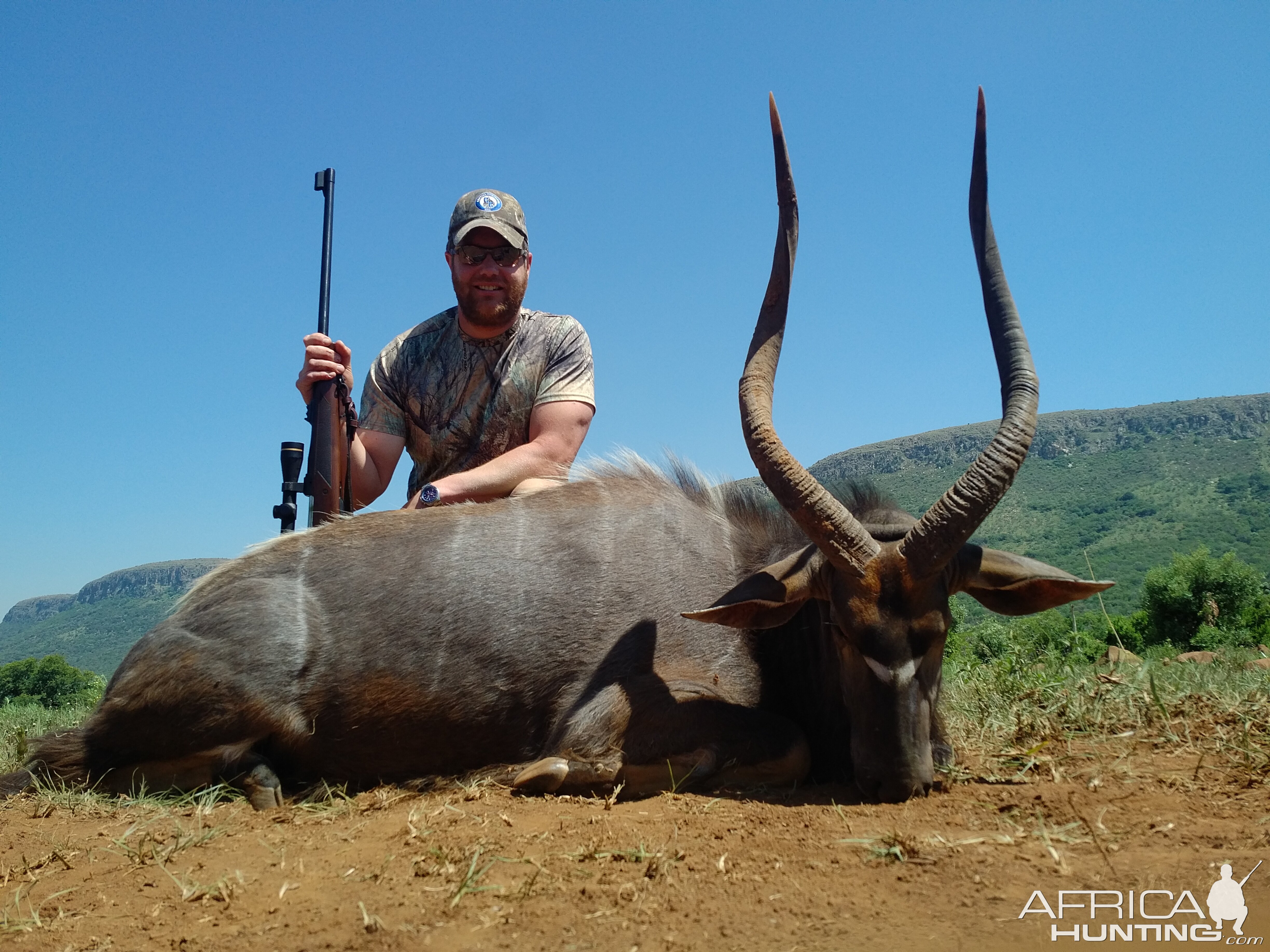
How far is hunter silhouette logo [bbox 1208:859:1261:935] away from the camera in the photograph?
7.45 feet

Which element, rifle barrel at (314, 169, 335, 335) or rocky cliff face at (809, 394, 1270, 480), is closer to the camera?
rifle barrel at (314, 169, 335, 335)

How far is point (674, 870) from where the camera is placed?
2773 mm

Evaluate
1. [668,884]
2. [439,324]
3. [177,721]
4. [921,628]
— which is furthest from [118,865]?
[439,324]

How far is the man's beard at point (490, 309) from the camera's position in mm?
6297

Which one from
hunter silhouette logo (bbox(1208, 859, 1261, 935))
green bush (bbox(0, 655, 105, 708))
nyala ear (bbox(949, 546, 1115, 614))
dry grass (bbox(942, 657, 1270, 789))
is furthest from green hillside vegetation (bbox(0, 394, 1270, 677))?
hunter silhouette logo (bbox(1208, 859, 1261, 935))

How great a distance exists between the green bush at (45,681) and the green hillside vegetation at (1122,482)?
23.1 metres

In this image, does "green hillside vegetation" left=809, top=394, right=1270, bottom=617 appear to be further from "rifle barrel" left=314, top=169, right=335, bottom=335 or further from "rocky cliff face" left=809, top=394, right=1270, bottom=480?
"rifle barrel" left=314, top=169, right=335, bottom=335

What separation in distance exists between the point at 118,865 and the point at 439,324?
4061mm

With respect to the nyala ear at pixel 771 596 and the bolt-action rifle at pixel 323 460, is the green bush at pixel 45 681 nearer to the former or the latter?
the bolt-action rifle at pixel 323 460

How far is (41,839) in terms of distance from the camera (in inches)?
145

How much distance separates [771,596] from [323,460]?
3.23 m

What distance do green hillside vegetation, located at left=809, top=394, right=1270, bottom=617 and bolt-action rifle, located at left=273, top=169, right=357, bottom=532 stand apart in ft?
79.5
